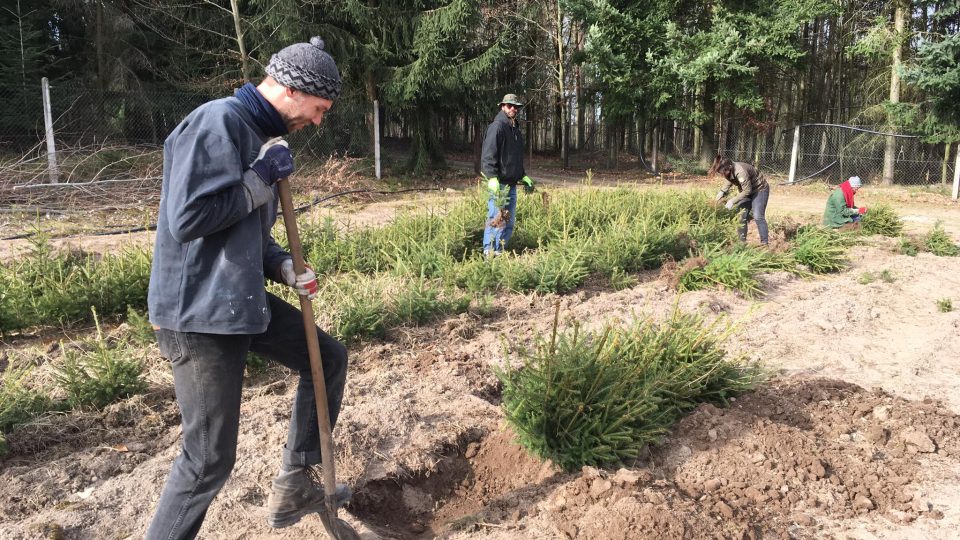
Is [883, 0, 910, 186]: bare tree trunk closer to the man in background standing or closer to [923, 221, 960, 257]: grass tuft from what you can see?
[923, 221, 960, 257]: grass tuft

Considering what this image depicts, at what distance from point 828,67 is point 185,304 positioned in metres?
25.8

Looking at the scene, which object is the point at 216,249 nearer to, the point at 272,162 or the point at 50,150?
the point at 272,162

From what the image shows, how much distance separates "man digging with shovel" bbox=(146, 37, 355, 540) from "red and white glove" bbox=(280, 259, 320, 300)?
5cm

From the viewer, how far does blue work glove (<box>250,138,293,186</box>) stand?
2.06 meters

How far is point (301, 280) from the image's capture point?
2314mm

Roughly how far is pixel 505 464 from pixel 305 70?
209 cm

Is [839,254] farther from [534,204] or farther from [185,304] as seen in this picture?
[185,304]

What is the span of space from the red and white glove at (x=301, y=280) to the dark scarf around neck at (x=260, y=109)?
49 centimetres

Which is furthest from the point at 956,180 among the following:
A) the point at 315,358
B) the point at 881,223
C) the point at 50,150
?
the point at 50,150

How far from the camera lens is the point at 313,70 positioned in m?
2.06

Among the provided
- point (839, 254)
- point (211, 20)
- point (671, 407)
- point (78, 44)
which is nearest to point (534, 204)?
point (839, 254)

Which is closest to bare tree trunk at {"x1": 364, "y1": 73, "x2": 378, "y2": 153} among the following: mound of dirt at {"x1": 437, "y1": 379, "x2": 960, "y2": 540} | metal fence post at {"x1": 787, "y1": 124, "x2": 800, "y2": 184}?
metal fence post at {"x1": 787, "y1": 124, "x2": 800, "y2": 184}

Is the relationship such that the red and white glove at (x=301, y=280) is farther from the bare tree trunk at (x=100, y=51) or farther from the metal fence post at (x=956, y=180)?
the bare tree trunk at (x=100, y=51)

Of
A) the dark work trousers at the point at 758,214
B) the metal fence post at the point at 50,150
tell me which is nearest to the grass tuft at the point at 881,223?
the dark work trousers at the point at 758,214
